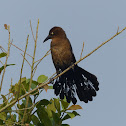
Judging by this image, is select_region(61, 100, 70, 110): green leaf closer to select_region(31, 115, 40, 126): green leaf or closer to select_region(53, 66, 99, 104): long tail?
select_region(31, 115, 40, 126): green leaf

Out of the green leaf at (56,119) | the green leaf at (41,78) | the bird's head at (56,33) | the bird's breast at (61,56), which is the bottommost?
the green leaf at (56,119)

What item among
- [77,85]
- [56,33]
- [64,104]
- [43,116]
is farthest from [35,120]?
[56,33]

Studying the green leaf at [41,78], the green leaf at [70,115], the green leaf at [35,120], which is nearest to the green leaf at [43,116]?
the green leaf at [35,120]

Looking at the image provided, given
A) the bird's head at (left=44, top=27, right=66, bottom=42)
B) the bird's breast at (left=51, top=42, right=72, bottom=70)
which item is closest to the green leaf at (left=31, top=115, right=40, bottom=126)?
the bird's breast at (left=51, top=42, right=72, bottom=70)

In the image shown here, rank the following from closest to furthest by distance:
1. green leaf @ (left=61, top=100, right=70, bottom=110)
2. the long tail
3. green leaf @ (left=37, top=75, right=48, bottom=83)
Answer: green leaf @ (left=61, top=100, right=70, bottom=110), green leaf @ (left=37, top=75, right=48, bottom=83), the long tail

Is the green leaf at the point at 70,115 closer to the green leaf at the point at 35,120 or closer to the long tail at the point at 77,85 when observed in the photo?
the green leaf at the point at 35,120

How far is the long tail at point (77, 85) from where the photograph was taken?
4.66m

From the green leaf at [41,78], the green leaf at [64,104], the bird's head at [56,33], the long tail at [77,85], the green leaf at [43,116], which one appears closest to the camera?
the green leaf at [43,116]

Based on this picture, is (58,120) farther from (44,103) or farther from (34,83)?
(34,83)

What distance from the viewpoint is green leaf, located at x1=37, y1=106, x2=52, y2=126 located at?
2.85 m

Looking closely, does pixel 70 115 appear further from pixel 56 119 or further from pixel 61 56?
pixel 61 56

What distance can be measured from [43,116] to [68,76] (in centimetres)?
245

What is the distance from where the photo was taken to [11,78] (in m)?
2.61

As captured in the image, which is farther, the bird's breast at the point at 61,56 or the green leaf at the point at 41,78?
the bird's breast at the point at 61,56
